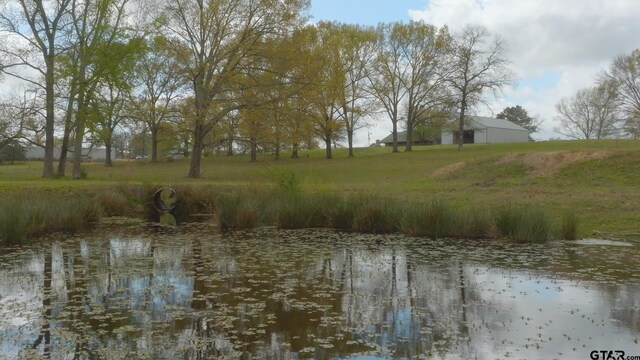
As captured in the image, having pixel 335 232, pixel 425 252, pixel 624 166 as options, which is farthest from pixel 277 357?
pixel 624 166

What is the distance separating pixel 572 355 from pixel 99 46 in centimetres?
2932

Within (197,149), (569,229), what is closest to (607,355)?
(569,229)

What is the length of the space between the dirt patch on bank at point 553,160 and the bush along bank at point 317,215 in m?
9.11

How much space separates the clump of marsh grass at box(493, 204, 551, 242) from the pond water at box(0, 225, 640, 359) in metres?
0.52

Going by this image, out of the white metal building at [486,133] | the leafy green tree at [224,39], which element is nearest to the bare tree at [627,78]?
the white metal building at [486,133]

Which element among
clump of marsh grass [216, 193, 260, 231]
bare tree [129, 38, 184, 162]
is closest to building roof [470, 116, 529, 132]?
bare tree [129, 38, 184, 162]

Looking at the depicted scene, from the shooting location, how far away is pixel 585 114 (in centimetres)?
8262

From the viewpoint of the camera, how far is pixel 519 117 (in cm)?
9250

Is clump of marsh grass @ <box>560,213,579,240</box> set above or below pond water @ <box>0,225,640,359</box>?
above

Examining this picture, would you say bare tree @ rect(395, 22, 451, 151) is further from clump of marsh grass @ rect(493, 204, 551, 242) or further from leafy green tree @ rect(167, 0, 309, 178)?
clump of marsh grass @ rect(493, 204, 551, 242)

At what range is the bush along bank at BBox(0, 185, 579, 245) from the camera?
46.6 feet

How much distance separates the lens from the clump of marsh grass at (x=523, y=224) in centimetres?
1396

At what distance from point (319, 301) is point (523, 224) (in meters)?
7.73

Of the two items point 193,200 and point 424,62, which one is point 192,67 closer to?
point 193,200
